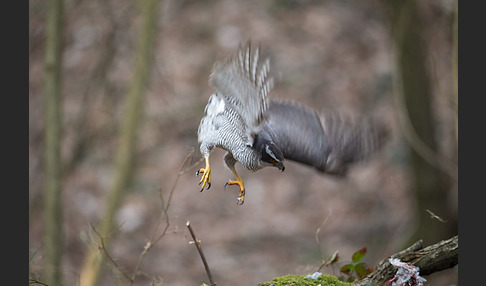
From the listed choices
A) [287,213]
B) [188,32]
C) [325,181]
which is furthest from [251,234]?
[188,32]

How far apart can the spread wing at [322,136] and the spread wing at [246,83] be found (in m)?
0.31

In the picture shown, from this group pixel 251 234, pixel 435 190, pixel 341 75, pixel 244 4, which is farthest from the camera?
pixel 244 4

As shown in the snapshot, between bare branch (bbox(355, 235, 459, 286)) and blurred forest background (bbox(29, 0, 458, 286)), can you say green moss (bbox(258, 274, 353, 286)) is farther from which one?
blurred forest background (bbox(29, 0, 458, 286))

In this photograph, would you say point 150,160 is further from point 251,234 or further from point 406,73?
point 406,73

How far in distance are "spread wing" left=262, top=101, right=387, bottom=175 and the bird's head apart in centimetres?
38

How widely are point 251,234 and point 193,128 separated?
1.97m

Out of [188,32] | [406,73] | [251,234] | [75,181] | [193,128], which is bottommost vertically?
[251,234]

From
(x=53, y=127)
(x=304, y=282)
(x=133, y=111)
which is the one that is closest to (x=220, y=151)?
(x=133, y=111)

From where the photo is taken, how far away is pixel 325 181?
1000 centimetres

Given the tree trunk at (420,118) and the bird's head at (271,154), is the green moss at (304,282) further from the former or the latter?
the tree trunk at (420,118)

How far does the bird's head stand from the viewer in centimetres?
339

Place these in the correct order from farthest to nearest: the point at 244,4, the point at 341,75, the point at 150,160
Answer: the point at 244,4 < the point at 341,75 < the point at 150,160

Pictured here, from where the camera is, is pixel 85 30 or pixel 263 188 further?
pixel 85 30

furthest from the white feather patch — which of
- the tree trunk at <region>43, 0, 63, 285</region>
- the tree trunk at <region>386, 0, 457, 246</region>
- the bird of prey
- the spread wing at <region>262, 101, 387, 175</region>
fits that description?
the tree trunk at <region>386, 0, 457, 246</region>
